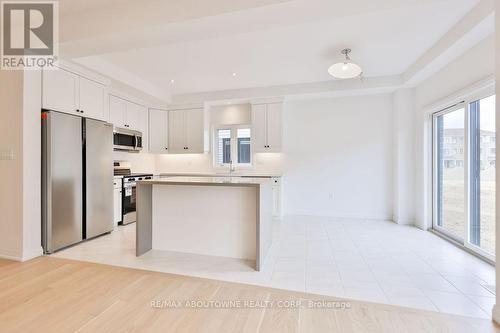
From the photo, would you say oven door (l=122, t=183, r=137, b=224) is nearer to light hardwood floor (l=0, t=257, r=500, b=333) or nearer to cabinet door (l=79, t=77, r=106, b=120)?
cabinet door (l=79, t=77, r=106, b=120)

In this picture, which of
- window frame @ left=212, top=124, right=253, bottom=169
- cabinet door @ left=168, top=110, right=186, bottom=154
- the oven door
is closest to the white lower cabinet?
cabinet door @ left=168, top=110, right=186, bottom=154

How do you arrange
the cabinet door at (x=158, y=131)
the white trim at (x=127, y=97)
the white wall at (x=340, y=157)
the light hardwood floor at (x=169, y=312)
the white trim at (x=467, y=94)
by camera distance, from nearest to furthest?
the light hardwood floor at (x=169, y=312) → the white trim at (x=467, y=94) → the white trim at (x=127, y=97) → the white wall at (x=340, y=157) → the cabinet door at (x=158, y=131)

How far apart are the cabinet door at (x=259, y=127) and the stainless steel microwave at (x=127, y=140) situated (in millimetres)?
2429

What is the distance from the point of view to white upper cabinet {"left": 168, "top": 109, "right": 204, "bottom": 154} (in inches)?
217

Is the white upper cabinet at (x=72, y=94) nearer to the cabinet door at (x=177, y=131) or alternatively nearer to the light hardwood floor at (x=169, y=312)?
the cabinet door at (x=177, y=131)

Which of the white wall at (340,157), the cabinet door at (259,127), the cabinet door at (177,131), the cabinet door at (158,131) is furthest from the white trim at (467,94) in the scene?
the cabinet door at (158,131)

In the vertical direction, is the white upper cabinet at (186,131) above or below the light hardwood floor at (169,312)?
above

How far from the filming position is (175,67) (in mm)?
3980

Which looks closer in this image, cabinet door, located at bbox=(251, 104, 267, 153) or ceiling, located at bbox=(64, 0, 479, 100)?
ceiling, located at bbox=(64, 0, 479, 100)

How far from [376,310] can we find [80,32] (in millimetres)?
3845

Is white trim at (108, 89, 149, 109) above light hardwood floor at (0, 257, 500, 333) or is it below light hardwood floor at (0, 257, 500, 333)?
above

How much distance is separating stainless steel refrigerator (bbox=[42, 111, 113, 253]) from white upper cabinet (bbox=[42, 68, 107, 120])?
14 cm

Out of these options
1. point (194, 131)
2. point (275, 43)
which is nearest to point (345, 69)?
point (275, 43)

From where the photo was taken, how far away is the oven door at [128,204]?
4434 millimetres
